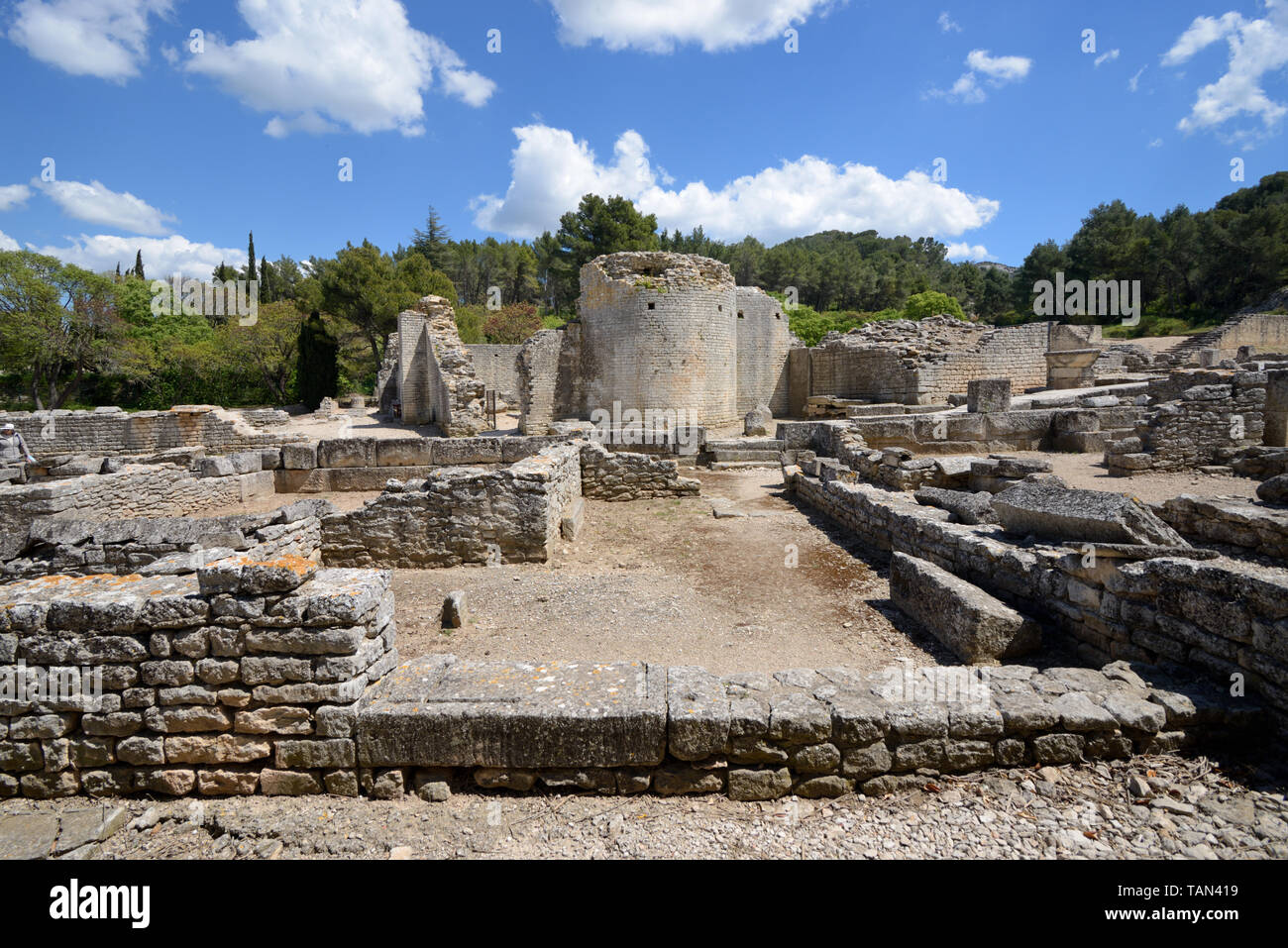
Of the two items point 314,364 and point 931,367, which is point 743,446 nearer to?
point 931,367

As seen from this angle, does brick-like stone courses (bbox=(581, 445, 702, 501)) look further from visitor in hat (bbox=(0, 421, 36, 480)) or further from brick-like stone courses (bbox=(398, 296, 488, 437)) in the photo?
visitor in hat (bbox=(0, 421, 36, 480))

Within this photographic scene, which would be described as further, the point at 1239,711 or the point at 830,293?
the point at 830,293

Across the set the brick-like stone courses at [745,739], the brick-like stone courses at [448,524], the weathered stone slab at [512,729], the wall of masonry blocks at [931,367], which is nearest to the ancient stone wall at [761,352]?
the wall of masonry blocks at [931,367]

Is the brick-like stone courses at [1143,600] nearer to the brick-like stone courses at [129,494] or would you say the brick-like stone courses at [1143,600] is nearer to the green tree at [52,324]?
the brick-like stone courses at [129,494]

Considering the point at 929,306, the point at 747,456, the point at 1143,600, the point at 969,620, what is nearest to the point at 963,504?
the point at 969,620

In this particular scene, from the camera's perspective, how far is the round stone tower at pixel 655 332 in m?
18.4

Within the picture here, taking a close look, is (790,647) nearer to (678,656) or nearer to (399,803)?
(678,656)

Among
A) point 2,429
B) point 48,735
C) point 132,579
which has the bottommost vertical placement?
point 48,735

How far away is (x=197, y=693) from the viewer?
3.15 metres

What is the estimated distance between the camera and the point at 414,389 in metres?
24.3

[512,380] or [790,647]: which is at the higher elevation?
[512,380]

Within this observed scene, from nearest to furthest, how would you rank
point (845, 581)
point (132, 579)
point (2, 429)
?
point (132, 579) < point (845, 581) < point (2, 429)

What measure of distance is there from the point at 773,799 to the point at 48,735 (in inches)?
150

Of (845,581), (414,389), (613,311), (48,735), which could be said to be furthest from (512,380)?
(48,735)
